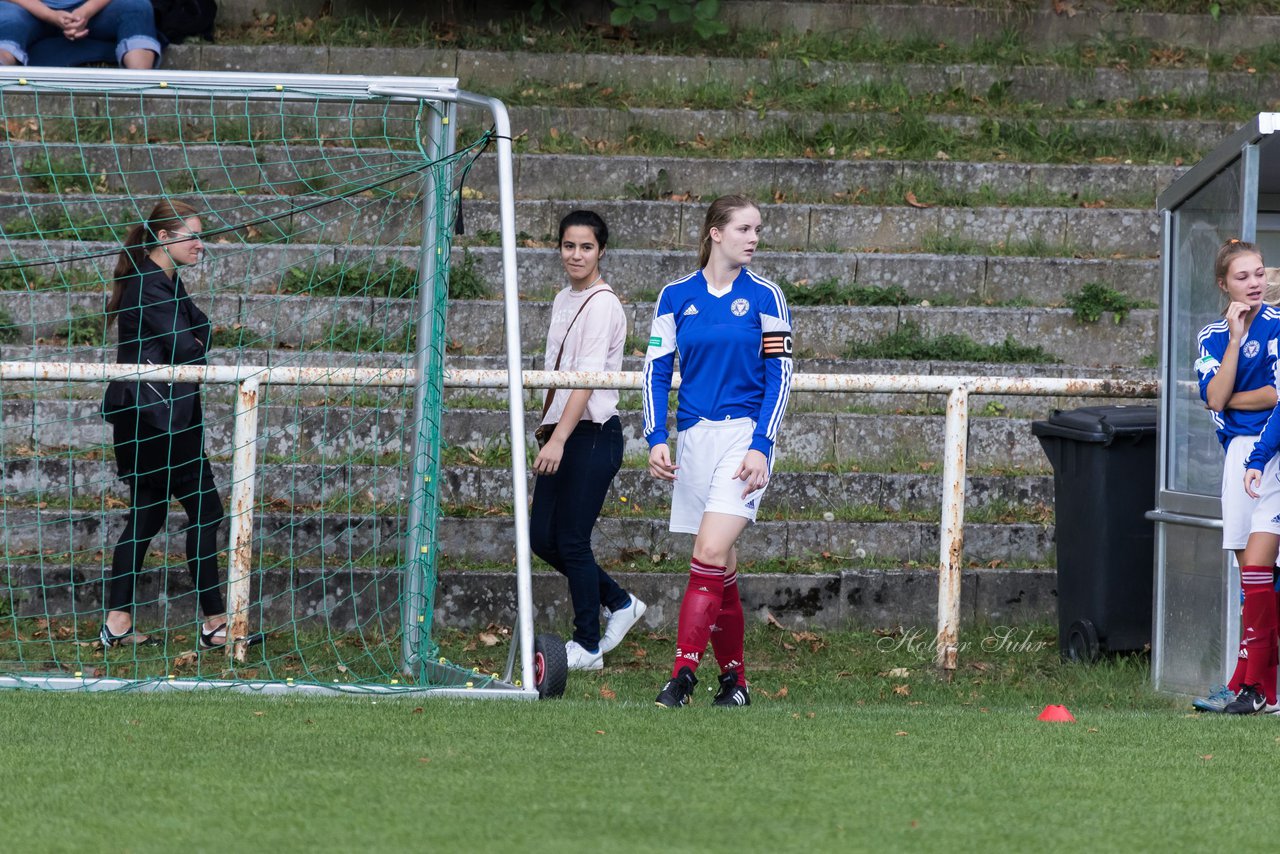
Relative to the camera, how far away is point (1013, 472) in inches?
336

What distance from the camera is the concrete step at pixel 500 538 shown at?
7.60 meters

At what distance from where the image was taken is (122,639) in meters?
6.93

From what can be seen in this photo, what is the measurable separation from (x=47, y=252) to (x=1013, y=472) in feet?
18.8

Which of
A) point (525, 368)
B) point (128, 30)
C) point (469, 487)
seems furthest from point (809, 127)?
point (128, 30)

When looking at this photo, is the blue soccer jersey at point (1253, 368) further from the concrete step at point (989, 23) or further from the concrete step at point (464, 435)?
the concrete step at point (989, 23)

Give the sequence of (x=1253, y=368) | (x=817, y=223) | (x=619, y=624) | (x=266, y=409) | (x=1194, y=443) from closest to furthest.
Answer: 1. (x=1253, y=368)
2. (x=1194, y=443)
3. (x=619, y=624)
4. (x=266, y=409)
5. (x=817, y=223)

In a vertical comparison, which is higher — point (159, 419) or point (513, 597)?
point (159, 419)

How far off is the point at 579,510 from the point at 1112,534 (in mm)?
2374

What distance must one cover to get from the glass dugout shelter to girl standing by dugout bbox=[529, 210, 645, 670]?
2.38 meters

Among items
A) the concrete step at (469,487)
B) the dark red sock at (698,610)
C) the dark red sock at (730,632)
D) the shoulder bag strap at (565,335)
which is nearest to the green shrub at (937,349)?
the concrete step at (469,487)

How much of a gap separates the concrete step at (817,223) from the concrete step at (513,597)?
3180mm

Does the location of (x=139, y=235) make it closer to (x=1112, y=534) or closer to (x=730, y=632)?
(x=730, y=632)

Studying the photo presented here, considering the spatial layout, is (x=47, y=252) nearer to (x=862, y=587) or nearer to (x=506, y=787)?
(x=862, y=587)

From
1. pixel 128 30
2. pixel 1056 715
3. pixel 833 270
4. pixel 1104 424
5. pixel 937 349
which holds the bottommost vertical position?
pixel 1056 715
